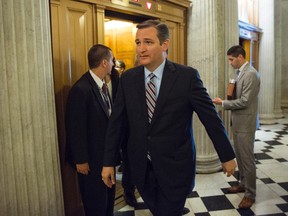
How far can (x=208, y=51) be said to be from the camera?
4672 millimetres

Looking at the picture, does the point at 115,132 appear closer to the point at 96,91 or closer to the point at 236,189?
the point at 96,91

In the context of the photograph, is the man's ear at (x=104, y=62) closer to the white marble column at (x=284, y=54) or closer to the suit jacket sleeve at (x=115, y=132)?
the suit jacket sleeve at (x=115, y=132)

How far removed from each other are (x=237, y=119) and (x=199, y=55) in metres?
1.56

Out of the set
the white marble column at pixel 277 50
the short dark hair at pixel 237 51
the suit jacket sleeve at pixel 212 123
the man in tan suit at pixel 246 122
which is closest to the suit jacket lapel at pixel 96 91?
the suit jacket sleeve at pixel 212 123

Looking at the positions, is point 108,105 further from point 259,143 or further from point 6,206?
point 259,143

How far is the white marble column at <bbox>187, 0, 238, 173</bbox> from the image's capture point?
15.3 ft

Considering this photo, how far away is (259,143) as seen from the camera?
22.1ft

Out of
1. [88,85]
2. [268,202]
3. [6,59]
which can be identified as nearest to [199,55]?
[268,202]

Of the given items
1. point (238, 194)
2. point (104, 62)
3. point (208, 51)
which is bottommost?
point (238, 194)

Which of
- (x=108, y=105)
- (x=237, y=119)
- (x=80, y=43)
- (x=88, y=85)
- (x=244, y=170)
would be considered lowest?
(x=244, y=170)

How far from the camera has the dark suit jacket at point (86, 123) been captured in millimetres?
2482

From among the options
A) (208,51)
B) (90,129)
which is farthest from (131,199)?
(208,51)

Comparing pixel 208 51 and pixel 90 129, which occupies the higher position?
pixel 208 51

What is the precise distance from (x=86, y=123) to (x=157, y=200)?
0.86 m
